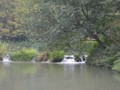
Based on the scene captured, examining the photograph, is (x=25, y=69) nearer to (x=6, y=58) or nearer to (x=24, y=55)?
(x=24, y=55)

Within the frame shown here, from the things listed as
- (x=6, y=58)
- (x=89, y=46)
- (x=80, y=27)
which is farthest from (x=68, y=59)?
(x=80, y=27)

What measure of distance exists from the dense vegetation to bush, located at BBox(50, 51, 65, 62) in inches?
79.6

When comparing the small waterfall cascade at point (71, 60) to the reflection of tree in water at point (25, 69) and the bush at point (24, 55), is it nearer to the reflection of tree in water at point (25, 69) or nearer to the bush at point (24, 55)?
the bush at point (24, 55)

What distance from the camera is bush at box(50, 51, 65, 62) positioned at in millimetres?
28547

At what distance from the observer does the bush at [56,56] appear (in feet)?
93.7

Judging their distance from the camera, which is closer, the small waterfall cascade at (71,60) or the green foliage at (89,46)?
the green foliage at (89,46)

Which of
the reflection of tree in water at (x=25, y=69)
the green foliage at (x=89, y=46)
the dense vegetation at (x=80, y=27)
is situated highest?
the dense vegetation at (x=80, y=27)

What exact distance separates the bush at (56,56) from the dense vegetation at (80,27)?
2.02 meters

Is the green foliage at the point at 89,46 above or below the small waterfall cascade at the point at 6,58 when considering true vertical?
above

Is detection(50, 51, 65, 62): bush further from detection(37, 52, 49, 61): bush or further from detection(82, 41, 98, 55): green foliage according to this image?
detection(82, 41, 98, 55): green foliage

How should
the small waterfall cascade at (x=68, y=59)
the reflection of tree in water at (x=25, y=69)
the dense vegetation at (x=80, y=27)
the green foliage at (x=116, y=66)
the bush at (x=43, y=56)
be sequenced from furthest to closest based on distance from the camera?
the bush at (x=43, y=56) → the small waterfall cascade at (x=68, y=59) → the dense vegetation at (x=80, y=27) → the green foliage at (x=116, y=66) → the reflection of tree in water at (x=25, y=69)

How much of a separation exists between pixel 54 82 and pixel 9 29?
94.2 feet

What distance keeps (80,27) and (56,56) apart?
577 centimetres

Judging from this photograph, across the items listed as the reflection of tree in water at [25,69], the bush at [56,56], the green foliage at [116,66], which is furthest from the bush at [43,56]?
the green foliage at [116,66]
